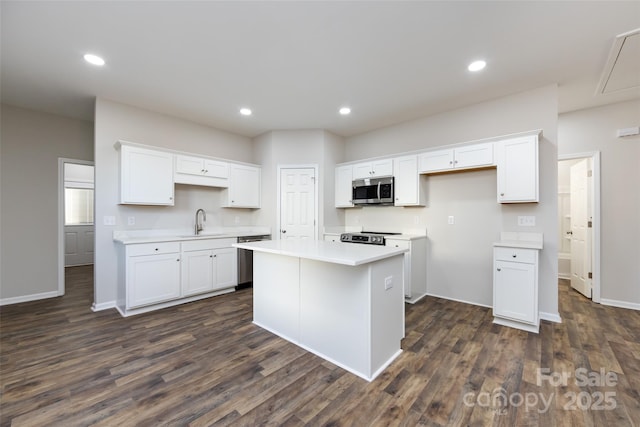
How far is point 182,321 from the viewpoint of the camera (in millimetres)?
3049

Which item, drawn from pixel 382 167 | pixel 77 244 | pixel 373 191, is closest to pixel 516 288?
pixel 373 191

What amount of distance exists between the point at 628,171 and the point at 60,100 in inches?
297

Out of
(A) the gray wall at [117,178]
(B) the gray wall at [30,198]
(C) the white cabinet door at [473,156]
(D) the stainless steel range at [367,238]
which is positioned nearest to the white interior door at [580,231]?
(C) the white cabinet door at [473,156]

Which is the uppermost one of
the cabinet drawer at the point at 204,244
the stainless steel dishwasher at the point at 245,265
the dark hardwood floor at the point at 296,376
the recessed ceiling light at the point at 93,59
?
the recessed ceiling light at the point at 93,59

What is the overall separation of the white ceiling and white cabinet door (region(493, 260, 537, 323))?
6.90ft

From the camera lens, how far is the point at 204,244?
12.6 ft

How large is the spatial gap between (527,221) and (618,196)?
148 cm

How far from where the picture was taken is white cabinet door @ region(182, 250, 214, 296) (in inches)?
143

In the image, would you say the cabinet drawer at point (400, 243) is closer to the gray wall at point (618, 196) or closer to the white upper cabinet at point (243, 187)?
the white upper cabinet at point (243, 187)

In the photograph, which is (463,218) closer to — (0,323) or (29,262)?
(0,323)

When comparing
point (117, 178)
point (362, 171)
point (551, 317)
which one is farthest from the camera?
point (362, 171)

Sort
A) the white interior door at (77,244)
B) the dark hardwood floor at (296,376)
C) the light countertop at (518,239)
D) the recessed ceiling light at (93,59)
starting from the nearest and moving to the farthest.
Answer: the dark hardwood floor at (296,376) → the recessed ceiling light at (93,59) → the light countertop at (518,239) → the white interior door at (77,244)

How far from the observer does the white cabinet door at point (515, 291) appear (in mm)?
2738

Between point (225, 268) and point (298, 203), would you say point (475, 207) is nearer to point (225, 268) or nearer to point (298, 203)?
point (298, 203)
